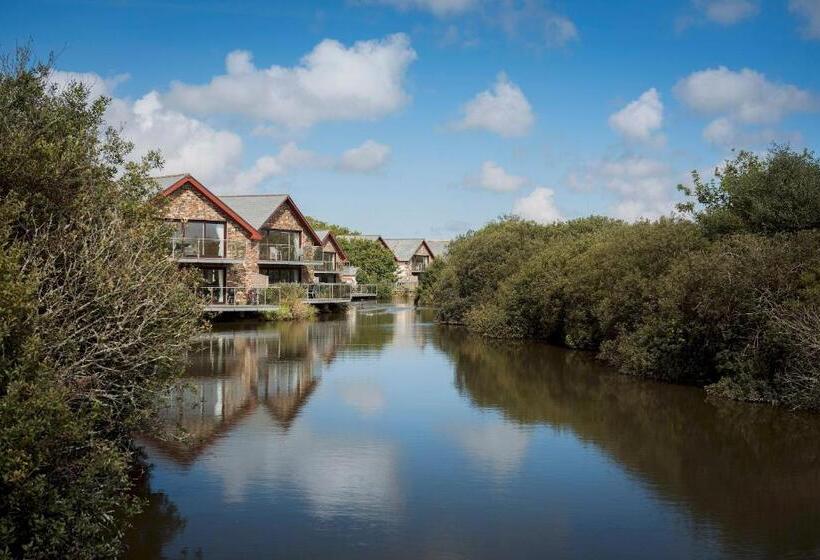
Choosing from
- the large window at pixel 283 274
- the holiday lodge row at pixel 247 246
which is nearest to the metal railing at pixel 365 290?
the holiday lodge row at pixel 247 246

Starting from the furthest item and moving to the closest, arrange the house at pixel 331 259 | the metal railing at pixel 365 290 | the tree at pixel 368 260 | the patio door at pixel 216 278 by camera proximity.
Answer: the tree at pixel 368 260
the metal railing at pixel 365 290
the house at pixel 331 259
the patio door at pixel 216 278

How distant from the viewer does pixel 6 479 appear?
698 centimetres

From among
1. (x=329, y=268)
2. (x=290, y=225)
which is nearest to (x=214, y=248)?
(x=290, y=225)

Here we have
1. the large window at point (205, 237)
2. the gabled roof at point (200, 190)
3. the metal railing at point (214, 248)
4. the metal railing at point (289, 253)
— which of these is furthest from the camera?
the metal railing at point (289, 253)

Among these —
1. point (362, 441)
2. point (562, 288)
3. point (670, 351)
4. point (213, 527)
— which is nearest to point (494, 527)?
point (213, 527)

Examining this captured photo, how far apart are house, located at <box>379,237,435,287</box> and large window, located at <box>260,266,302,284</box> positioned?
42341mm

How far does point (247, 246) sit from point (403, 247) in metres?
54.0

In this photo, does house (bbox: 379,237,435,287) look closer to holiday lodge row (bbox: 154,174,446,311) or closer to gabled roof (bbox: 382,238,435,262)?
gabled roof (bbox: 382,238,435,262)

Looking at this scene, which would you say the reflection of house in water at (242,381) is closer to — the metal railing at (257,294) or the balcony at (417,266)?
the metal railing at (257,294)

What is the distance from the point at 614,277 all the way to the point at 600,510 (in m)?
16.5

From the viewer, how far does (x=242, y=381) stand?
2259 centimetres

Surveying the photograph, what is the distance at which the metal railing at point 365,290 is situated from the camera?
73.0 metres

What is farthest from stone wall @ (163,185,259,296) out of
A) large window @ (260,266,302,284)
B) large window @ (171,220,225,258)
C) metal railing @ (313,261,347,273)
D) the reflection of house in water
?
metal railing @ (313,261,347,273)

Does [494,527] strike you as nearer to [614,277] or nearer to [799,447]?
[799,447]
